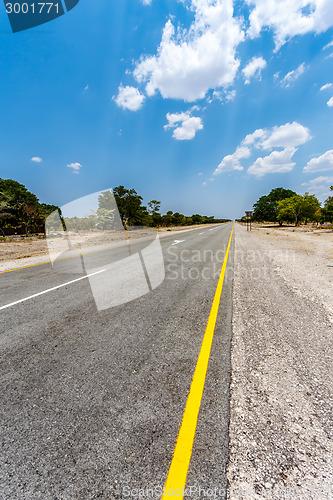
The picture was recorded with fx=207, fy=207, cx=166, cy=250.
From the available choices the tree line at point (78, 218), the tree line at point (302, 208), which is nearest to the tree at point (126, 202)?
the tree line at point (78, 218)

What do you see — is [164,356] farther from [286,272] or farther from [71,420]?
[286,272]

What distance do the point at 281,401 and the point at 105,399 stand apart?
188cm

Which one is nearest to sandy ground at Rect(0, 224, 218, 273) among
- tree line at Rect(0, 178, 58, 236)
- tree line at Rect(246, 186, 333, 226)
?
tree line at Rect(0, 178, 58, 236)

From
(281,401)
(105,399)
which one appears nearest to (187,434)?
(105,399)

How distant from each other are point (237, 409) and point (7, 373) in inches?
111

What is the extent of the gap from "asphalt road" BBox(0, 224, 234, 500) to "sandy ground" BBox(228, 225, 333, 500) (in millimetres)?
163

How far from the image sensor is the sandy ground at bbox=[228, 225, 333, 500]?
1.53 meters

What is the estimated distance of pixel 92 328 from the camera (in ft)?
12.2

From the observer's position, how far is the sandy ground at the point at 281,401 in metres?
1.53

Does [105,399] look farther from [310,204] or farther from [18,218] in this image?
[310,204]

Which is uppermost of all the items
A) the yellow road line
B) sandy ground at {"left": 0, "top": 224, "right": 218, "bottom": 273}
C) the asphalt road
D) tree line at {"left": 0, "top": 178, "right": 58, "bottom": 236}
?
tree line at {"left": 0, "top": 178, "right": 58, "bottom": 236}

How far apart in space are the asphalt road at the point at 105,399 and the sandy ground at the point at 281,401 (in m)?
0.16

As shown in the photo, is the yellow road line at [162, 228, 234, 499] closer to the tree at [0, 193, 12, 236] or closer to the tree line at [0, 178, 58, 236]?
the tree at [0, 193, 12, 236]

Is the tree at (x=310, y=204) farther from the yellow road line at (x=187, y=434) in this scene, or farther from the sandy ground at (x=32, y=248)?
the yellow road line at (x=187, y=434)
